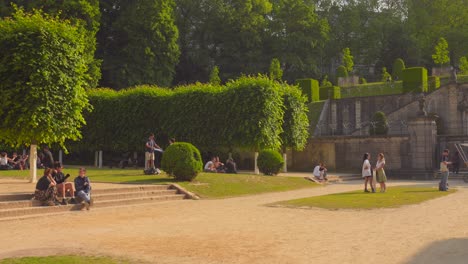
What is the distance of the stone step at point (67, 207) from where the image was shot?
14703 mm

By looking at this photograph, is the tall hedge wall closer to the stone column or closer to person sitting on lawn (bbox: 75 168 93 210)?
the stone column

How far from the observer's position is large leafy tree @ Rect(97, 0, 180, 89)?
164ft

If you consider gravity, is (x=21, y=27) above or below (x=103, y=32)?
below

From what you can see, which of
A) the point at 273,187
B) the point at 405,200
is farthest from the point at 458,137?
the point at 405,200

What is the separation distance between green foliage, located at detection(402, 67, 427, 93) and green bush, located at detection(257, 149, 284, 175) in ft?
73.0

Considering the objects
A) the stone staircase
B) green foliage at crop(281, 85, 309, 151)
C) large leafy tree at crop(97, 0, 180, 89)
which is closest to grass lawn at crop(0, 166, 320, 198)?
the stone staircase

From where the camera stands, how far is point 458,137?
3550 cm

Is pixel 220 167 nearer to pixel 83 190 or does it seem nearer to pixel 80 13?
pixel 83 190

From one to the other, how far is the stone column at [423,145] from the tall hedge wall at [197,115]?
737 cm

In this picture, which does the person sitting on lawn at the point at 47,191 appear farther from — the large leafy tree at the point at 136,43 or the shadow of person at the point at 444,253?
the large leafy tree at the point at 136,43

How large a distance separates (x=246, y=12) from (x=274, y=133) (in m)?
36.1

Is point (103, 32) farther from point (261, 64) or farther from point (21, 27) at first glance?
point (21, 27)

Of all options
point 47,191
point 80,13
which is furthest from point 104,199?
point 80,13

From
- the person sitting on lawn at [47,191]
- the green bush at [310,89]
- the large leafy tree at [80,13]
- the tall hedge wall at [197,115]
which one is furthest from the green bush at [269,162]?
the green bush at [310,89]
